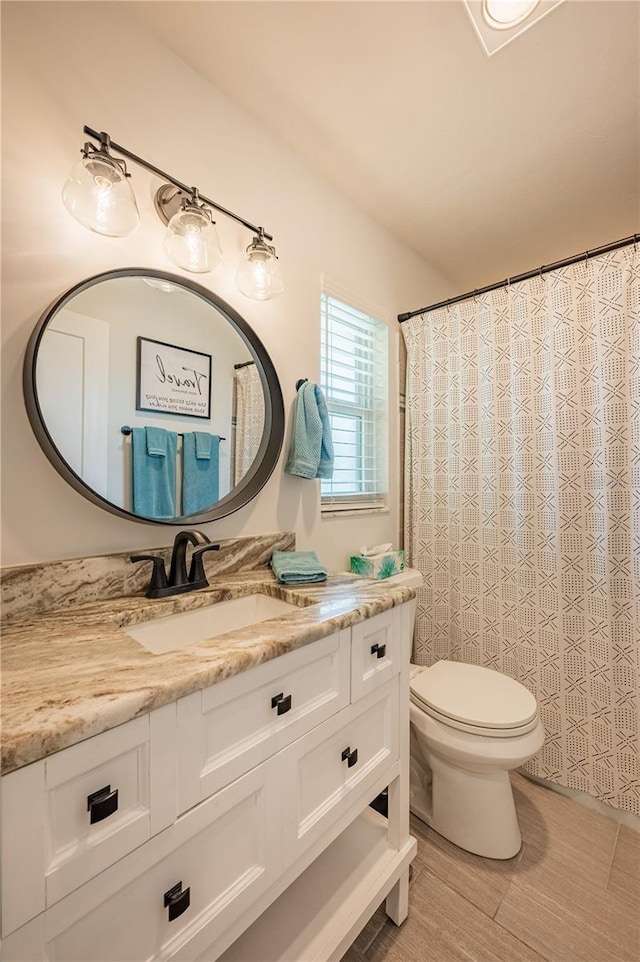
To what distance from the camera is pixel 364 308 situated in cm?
186

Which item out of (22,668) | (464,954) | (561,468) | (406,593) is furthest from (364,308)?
(464,954)

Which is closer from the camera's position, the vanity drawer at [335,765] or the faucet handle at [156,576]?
the vanity drawer at [335,765]

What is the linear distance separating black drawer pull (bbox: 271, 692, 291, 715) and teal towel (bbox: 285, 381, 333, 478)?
801 millimetres

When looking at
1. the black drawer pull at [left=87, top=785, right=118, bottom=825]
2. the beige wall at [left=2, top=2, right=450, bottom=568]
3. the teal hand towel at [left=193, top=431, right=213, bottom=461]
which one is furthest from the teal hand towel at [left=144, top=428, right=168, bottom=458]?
the black drawer pull at [left=87, top=785, right=118, bottom=825]

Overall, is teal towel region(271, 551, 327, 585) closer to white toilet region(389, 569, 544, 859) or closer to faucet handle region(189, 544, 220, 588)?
faucet handle region(189, 544, 220, 588)

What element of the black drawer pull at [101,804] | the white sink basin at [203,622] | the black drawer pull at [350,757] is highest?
the white sink basin at [203,622]

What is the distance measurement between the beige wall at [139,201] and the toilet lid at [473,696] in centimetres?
60

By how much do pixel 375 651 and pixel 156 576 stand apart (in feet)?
2.06

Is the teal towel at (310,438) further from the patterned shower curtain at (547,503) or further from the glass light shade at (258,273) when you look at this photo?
the patterned shower curtain at (547,503)

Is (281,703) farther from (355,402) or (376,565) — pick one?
(355,402)

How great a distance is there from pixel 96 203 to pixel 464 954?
2151 millimetres

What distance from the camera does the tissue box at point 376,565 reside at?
5.48 ft

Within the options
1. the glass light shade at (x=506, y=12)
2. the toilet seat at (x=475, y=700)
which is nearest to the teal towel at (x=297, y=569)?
the toilet seat at (x=475, y=700)

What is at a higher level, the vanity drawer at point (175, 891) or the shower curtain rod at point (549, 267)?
the shower curtain rod at point (549, 267)
